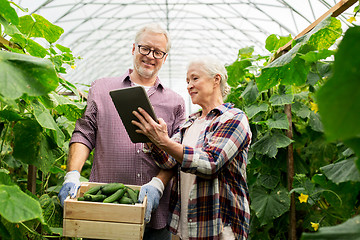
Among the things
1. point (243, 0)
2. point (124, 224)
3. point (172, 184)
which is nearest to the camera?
point (124, 224)

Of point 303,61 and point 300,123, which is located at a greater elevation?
point 303,61

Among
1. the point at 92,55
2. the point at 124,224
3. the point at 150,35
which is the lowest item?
the point at 124,224

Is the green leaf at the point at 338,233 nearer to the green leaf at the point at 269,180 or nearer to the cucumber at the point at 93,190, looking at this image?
the cucumber at the point at 93,190

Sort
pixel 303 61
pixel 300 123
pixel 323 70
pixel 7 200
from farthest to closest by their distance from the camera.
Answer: pixel 300 123 < pixel 323 70 < pixel 303 61 < pixel 7 200

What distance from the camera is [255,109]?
3305 mm

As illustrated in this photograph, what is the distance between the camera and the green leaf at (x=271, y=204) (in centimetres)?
307

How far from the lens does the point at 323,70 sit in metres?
2.38

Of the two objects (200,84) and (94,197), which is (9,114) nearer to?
A: (94,197)

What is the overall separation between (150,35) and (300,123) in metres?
2.05

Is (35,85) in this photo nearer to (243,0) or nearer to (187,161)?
(187,161)

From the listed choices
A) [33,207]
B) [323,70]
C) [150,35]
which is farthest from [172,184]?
[323,70]

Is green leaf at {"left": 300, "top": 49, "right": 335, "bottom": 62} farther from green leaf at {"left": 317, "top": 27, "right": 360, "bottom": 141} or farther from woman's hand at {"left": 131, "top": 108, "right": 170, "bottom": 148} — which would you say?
green leaf at {"left": 317, "top": 27, "right": 360, "bottom": 141}

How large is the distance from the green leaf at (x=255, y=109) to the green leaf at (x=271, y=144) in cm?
23

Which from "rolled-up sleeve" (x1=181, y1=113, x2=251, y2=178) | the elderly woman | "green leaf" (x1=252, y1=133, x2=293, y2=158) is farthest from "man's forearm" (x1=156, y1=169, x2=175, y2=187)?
"green leaf" (x1=252, y1=133, x2=293, y2=158)
